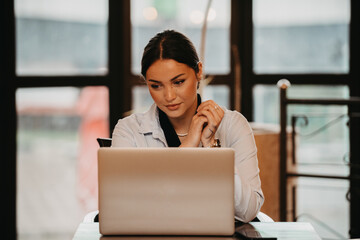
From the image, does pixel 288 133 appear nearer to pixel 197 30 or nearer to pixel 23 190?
pixel 197 30

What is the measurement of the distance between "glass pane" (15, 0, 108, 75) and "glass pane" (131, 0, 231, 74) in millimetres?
236

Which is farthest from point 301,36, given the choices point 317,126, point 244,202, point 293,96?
point 244,202

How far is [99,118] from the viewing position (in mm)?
3902

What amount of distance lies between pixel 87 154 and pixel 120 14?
1056 millimetres

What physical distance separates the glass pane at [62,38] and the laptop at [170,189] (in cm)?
274

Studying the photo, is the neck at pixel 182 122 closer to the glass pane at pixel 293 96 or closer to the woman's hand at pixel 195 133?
the woman's hand at pixel 195 133

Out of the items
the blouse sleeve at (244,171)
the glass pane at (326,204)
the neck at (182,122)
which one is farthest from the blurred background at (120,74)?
the blouse sleeve at (244,171)

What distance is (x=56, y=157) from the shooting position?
3.92 m

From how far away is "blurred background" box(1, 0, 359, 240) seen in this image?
3.80 metres

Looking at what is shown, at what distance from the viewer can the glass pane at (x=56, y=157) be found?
388 cm

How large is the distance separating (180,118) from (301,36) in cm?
211

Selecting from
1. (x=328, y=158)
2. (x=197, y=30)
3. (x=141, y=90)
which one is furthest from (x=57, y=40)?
(x=328, y=158)

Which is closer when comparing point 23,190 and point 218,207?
point 218,207

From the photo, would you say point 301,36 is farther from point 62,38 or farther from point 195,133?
point 195,133
